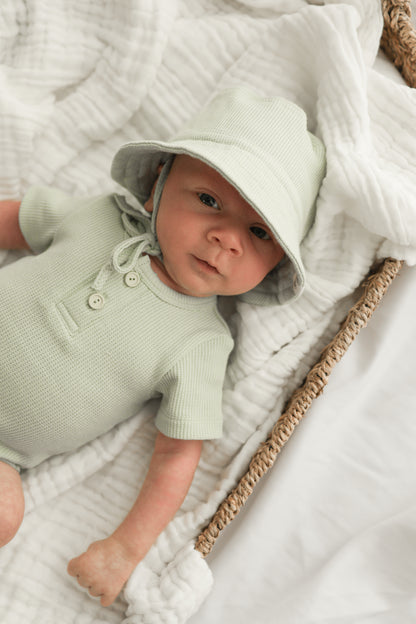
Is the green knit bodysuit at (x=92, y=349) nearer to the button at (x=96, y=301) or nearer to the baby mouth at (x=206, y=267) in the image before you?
the button at (x=96, y=301)

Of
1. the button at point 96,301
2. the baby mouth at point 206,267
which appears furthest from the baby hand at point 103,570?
the baby mouth at point 206,267

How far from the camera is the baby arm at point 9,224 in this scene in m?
1.27

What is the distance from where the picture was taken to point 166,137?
137 centimetres

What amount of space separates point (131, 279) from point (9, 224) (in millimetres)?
384

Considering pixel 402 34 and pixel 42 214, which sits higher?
pixel 402 34

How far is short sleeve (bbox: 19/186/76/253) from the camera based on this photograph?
123 cm

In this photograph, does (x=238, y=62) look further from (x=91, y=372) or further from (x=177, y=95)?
(x=91, y=372)

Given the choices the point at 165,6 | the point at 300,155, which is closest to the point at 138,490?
the point at 300,155

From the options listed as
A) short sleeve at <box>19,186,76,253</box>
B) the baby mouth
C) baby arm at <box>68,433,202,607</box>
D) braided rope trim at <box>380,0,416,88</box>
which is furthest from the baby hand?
braided rope trim at <box>380,0,416,88</box>

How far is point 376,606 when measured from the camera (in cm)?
105

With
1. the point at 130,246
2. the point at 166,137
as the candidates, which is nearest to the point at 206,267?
the point at 130,246

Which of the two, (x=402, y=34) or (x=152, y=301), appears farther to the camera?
(x=402, y=34)

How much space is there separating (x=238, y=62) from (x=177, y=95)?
0.17m

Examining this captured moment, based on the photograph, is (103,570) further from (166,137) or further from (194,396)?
(166,137)
